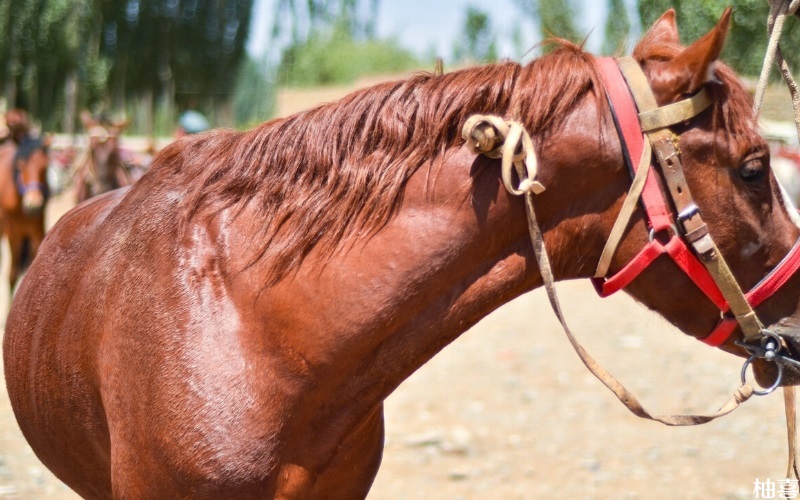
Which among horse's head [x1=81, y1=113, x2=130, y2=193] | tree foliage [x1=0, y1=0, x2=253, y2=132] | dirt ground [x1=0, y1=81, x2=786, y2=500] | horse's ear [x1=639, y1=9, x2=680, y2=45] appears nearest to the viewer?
horse's ear [x1=639, y1=9, x2=680, y2=45]

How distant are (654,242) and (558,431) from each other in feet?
12.6

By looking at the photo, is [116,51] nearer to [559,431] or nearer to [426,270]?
[559,431]

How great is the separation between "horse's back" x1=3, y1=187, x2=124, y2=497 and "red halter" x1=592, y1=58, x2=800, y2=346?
1.39 m

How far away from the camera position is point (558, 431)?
5.37 meters

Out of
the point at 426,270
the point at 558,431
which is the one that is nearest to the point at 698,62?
the point at 426,270

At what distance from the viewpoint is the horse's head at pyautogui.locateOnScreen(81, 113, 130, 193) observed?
975 cm

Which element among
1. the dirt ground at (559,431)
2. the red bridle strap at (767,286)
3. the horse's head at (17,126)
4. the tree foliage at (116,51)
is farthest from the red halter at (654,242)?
the tree foliage at (116,51)

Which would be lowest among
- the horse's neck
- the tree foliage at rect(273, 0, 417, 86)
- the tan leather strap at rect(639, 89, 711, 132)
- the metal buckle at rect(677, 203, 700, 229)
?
the tree foliage at rect(273, 0, 417, 86)

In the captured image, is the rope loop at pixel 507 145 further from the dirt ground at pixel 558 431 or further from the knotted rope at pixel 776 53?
the dirt ground at pixel 558 431

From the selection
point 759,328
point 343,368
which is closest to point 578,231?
point 759,328

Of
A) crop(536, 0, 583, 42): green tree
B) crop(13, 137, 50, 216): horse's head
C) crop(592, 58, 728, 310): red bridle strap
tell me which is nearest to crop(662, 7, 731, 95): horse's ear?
crop(592, 58, 728, 310): red bridle strap

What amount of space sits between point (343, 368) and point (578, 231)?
2.03 ft

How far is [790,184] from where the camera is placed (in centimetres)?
1183

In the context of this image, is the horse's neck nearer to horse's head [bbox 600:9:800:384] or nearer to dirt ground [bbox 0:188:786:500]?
horse's head [bbox 600:9:800:384]
